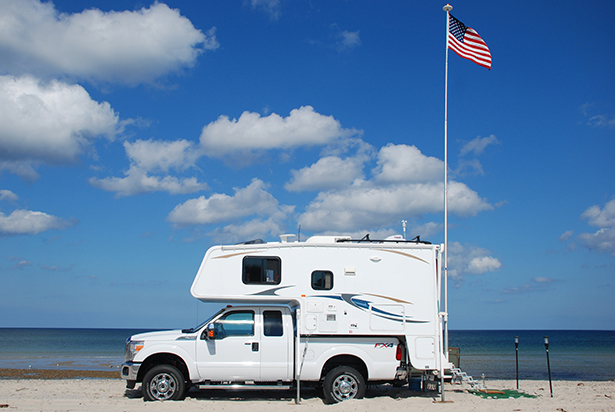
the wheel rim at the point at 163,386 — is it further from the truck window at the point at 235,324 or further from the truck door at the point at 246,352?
the truck window at the point at 235,324

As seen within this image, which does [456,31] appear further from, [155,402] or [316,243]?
[155,402]

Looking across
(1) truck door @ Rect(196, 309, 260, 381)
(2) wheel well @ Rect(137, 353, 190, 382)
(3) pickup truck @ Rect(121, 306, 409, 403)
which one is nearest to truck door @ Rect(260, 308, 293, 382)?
(3) pickup truck @ Rect(121, 306, 409, 403)

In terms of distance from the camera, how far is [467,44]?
13984 mm

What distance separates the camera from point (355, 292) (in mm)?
9836

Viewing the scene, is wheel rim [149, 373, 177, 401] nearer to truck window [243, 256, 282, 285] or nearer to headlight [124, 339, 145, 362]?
headlight [124, 339, 145, 362]

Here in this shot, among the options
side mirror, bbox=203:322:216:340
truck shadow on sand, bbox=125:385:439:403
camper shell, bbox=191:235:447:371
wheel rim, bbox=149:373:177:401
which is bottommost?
truck shadow on sand, bbox=125:385:439:403

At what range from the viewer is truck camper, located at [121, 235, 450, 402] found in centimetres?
961

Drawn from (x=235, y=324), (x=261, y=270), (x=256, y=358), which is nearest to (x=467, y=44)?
(x=261, y=270)

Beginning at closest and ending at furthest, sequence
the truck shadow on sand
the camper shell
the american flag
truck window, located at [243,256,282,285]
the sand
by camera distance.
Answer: the sand, the camper shell, truck window, located at [243,256,282,285], the truck shadow on sand, the american flag

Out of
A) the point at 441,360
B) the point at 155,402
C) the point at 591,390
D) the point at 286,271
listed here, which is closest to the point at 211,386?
the point at 155,402

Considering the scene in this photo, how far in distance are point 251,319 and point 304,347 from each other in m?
1.16

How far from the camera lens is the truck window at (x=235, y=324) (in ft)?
31.9

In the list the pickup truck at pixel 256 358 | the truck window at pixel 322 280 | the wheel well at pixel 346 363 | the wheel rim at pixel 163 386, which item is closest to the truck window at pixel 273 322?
the pickup truck at pixel 256 358

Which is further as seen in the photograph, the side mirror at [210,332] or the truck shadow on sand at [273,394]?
the truck shadow on sand at [273,394]
